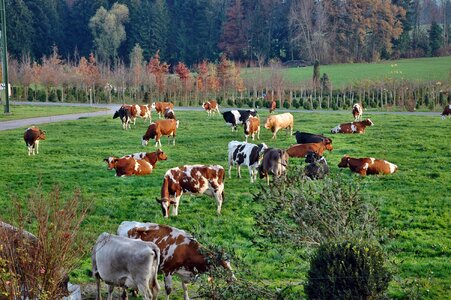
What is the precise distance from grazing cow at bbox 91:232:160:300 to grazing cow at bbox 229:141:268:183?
9.68 m

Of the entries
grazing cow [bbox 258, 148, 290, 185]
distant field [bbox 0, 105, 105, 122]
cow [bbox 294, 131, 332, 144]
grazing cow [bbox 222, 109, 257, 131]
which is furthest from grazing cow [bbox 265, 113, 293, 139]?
distant field [bbox 0, 105, 105, 122]

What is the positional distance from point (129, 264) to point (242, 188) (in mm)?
8902

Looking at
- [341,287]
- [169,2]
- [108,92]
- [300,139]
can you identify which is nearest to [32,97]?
[108,92]

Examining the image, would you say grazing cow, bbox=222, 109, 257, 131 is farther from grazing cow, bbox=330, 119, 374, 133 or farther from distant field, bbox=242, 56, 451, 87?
distant field, bbox=242, 56, 451, 87

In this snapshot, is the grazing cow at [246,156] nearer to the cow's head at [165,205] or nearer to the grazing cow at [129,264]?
the cow's head at [165,205]

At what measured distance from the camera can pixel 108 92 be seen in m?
60.8

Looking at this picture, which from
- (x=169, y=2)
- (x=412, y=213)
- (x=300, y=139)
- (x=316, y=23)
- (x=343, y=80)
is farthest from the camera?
(x=169, y=2)

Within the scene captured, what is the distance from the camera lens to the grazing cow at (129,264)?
9742mm

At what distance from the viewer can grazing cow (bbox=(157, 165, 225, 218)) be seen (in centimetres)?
1581

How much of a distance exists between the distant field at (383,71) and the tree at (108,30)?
74.1 ft

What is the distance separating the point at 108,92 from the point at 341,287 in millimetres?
54917

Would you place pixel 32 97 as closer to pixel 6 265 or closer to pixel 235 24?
pixel 235 24

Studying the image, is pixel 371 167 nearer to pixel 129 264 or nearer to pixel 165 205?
pixel 165 205

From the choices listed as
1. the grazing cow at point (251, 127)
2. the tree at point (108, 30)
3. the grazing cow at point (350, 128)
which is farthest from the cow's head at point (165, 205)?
the tree at point (108, 30)
